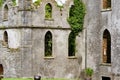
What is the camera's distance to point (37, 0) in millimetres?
35375

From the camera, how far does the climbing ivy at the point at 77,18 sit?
3544 centimetres

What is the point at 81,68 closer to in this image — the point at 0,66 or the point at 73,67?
the point at 73,67

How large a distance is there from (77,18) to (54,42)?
109 inches

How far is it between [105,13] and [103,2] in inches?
41.9

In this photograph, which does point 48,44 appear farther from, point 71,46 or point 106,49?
point 106,49

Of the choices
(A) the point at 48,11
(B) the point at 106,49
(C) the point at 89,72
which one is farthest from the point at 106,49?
(A) the point at 48,11

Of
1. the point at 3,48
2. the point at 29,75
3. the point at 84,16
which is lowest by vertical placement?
the point at 29,75

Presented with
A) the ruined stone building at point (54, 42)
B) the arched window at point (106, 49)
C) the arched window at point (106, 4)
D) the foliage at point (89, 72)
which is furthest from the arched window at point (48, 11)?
the foliage at point (89, 72)

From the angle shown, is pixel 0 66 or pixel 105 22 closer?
pixel 105 22

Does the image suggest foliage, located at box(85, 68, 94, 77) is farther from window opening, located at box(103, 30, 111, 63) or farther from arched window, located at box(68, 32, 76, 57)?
arched window, located at box(68, 32, 76, 57)

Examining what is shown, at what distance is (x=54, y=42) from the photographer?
115ft

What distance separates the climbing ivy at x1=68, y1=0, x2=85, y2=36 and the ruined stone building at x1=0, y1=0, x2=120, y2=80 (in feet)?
1.18

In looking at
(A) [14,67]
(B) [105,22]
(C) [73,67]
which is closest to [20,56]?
(A) [14,67]

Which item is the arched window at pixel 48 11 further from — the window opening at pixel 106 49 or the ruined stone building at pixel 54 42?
the window opening at pixel 106 49
